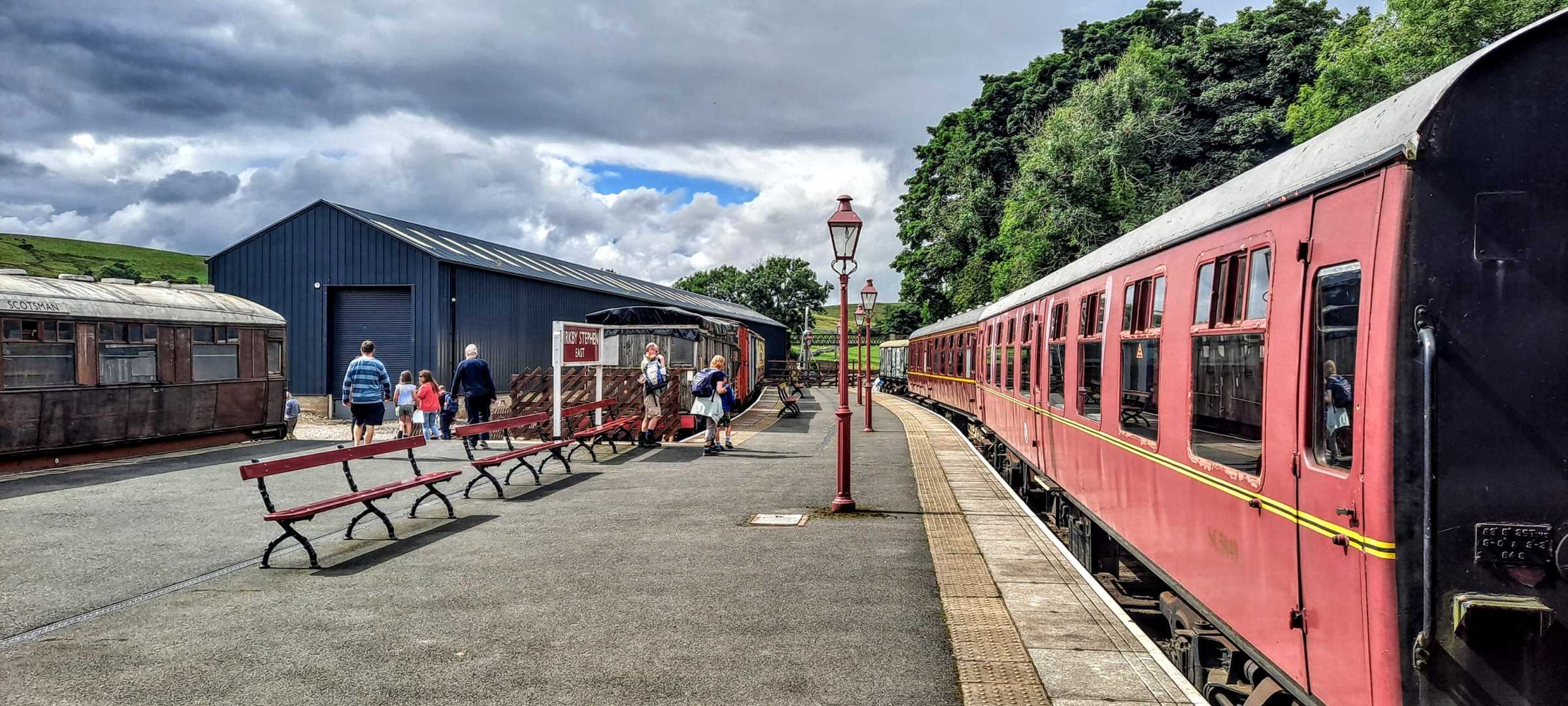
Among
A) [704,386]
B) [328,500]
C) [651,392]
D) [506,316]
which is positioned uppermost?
[506,316]

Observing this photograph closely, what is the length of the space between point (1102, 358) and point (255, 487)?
31.4 feet

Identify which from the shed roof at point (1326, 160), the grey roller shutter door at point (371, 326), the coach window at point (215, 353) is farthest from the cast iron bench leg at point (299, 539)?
the grey roller shutter door at point (371, 326)

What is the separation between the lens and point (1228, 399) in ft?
14.6

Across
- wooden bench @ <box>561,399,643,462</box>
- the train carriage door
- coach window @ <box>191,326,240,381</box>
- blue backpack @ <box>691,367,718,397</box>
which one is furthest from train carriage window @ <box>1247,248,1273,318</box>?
coach window @ <box>191,326,240,381</box>

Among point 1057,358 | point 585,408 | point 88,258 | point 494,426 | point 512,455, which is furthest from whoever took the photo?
point 88,258

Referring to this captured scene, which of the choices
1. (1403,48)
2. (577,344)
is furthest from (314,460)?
(1403,48)

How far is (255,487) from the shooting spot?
11234mm

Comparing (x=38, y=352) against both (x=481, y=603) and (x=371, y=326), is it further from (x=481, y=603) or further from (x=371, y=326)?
(x=371, y=326)

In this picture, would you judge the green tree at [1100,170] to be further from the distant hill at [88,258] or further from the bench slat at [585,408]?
the distant hill at [88,258]

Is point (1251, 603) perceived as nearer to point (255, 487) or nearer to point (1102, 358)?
point (1102, 358)

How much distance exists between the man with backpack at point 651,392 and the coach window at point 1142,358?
10.2 m

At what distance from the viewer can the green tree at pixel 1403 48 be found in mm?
31469

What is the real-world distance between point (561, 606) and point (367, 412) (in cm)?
952

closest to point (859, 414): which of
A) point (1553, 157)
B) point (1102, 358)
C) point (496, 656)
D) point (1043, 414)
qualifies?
point (1043, 414)
